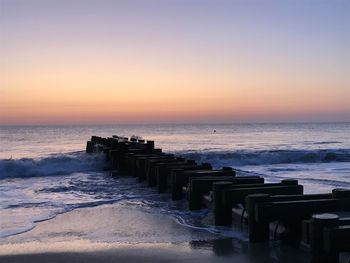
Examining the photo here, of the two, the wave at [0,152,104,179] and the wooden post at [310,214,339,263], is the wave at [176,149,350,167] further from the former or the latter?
the wooden post at [310,214,339,263]

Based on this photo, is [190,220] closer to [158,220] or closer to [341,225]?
[158,220]

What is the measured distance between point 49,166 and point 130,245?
50.5 ft

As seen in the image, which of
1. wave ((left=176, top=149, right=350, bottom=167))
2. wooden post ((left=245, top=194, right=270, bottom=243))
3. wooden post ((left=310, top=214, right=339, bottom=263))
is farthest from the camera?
wave ((left=176, top=149, right=350, bottom=167))

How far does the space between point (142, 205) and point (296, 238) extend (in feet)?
16.4

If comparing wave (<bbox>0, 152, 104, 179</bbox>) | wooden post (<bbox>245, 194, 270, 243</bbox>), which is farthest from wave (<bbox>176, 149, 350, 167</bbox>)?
wooden post (<bbox>245, 194, 270, 243</bbox>)

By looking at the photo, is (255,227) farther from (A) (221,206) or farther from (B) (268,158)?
(B) (268,158)

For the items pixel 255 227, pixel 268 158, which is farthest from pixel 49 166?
pixel 255 227

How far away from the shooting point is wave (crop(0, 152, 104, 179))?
66.6 ft

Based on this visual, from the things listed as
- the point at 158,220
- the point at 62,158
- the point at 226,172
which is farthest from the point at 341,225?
the point at 62,158

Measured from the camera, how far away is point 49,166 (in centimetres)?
2158

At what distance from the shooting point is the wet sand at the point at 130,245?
6375mm

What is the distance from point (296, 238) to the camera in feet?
22.1

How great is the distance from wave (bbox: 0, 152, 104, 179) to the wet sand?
11.9 metres

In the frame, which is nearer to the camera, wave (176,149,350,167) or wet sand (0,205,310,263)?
wet sand (0,205,310,263)
